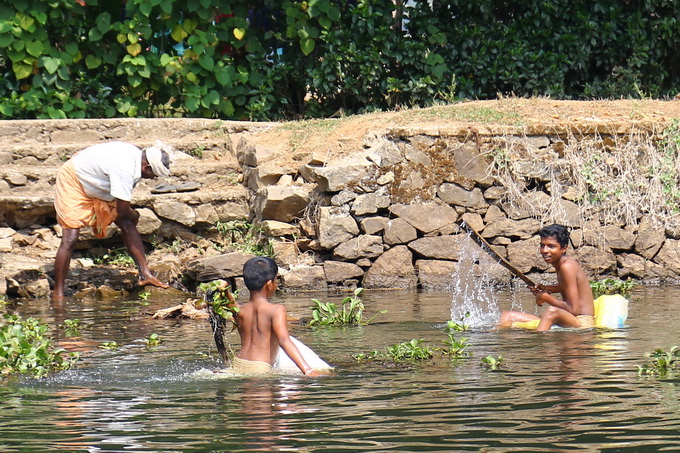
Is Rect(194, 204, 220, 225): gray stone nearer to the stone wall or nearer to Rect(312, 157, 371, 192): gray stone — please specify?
the stone wall

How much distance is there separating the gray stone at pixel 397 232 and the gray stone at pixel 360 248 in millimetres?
105

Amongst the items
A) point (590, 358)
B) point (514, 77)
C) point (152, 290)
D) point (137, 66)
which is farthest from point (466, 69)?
point (590, 358)

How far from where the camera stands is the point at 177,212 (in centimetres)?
1291

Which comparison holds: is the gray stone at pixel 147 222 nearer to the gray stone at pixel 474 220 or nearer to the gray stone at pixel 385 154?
the gray stone at pixel 385 154

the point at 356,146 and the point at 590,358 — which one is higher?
the point at 356,146

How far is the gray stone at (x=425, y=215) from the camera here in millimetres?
12430

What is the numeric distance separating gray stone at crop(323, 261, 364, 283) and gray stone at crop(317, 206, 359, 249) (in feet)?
0.73

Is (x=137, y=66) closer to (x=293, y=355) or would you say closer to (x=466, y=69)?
(x=466, y=69)

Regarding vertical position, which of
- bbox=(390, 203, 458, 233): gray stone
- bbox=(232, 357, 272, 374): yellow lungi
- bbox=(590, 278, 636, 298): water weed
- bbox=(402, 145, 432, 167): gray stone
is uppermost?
bbox=(402, 145, 432, 167): gray stone

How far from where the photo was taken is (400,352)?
7.43 meters

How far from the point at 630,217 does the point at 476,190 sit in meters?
1.86

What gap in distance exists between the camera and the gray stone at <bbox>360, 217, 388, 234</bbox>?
12359 millimetres

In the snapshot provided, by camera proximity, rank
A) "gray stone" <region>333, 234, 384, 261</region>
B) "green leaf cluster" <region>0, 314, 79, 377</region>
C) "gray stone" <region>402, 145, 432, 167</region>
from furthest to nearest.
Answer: "gray stone" <region>402, 145, 432, 167</region> < "gray stone" <region>333, 234, 384, 261</region> < "green leaf cluster" <region>0, 314, 79, 377</region>

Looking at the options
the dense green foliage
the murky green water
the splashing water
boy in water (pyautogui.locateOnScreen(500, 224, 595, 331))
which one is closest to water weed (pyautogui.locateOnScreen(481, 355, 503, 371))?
the murky green water
